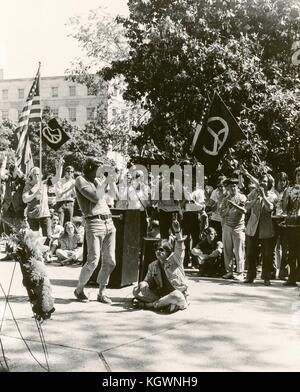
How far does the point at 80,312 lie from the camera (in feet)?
21.9

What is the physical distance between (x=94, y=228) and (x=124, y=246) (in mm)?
1370

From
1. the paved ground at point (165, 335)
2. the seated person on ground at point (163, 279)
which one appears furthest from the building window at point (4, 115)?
the seated person on ground at point (163, 279)

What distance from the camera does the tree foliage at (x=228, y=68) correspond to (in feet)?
46.2

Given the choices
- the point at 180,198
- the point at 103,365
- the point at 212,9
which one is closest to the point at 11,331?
the point at 103,365

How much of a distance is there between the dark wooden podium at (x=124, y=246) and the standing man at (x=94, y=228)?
1067mm

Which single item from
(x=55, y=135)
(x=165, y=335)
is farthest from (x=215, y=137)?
(x=55, y=135)

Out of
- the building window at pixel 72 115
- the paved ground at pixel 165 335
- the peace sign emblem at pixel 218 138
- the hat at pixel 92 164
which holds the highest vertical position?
the building window at pixel 72 115

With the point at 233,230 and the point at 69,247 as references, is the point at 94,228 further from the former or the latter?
the point at 69,247

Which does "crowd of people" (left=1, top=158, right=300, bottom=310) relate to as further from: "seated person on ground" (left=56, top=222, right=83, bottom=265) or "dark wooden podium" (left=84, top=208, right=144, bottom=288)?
"dark wooden podium" (left=84, top=208, right=144, bottom=288)

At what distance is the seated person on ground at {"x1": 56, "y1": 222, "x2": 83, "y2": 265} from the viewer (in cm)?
1123

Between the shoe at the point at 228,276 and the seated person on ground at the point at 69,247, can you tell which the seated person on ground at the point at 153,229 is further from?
the seated person on ground at the point at 69,247

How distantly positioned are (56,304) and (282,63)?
10501mm

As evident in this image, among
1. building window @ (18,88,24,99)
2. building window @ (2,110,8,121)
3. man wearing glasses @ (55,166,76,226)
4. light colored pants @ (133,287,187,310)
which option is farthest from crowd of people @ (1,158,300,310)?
building window @ (2,110,8,121)
